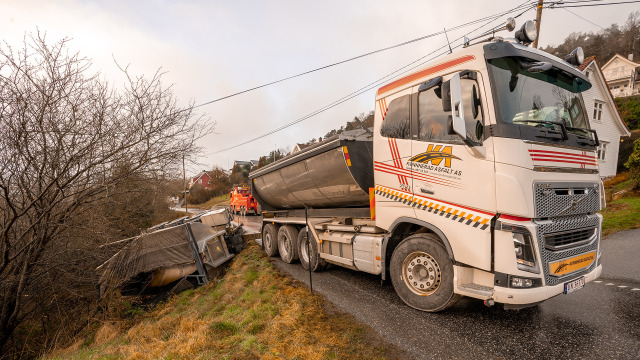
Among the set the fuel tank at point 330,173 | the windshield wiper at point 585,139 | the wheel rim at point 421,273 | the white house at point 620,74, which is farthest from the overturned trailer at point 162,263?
the white house at point 620,74

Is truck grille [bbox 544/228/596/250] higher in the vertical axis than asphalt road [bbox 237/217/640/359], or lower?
higher

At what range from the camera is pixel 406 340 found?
334 cm

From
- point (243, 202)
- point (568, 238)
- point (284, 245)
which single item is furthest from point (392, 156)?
point (243, 202)

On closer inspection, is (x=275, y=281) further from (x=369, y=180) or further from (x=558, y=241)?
(x=558, y=241)

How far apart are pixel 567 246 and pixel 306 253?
191 inches

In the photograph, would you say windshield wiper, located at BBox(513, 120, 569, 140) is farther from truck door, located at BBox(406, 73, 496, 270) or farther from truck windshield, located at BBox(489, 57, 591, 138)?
truck door, located at BBox(406, 73, 496, 270)

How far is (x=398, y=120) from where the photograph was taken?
446 cm

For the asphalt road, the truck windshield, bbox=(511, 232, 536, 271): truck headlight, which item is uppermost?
the truck windshield

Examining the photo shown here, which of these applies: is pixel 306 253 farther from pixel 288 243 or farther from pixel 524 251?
pixel 524 251

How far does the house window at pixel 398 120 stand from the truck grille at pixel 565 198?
1703mm

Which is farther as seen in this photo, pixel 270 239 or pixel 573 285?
pixel 270 239

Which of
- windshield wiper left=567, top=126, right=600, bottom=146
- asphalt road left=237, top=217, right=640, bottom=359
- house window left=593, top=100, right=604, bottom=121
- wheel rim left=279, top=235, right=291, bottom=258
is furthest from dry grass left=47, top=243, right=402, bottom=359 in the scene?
house window left=593, top=100, right=604, bottom=121

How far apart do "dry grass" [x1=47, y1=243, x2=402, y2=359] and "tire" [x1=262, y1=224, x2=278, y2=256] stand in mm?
2206

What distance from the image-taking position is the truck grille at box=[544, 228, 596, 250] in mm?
3209
